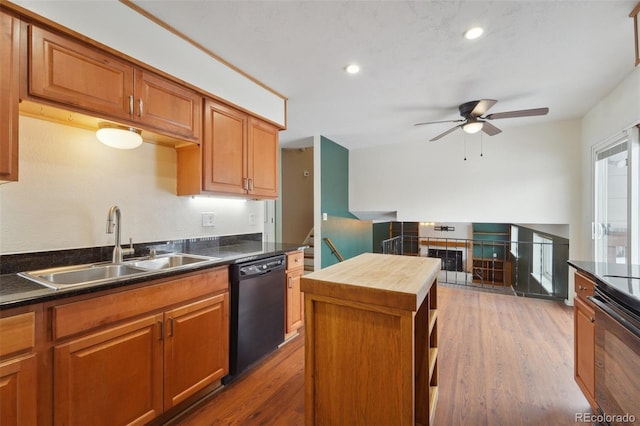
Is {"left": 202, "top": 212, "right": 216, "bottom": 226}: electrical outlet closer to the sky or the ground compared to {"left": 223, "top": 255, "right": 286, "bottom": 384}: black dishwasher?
closer to the sky

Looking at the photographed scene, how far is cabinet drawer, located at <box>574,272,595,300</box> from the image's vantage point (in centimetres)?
159

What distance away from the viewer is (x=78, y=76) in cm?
141

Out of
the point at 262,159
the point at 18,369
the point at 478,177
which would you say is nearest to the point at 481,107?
the point at 478,177

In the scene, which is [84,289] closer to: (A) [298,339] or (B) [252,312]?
(B) [252,312]

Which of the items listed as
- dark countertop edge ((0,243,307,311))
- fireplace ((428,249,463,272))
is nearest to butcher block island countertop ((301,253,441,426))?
dark countertop edge ((0,243,307,311))

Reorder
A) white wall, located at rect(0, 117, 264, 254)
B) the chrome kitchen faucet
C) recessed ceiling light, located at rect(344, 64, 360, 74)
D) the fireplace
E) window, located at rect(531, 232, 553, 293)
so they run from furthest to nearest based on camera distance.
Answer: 1. the fireplace
2. window, located at rect(531, 232, 553, 293)
3. recessed ceiling light, located at rect(344, 64, 360, 74)
4. the chrome kitchen faucet
5. white wall, located at rect(0, 117, 264, 254)

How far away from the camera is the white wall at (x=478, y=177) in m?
3.80

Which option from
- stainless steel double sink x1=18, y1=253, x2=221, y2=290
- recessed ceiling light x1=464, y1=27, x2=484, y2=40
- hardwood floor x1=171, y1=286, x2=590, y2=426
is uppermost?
recessed ceiling light x1=464, y1=27, x2=484, y2=40

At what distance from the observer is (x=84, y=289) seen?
121 cm

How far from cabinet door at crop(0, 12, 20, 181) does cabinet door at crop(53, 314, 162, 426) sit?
2.84 feet

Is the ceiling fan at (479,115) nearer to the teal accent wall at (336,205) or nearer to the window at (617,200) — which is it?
the window at (617,200)

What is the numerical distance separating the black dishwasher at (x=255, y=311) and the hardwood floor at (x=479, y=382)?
18 cm

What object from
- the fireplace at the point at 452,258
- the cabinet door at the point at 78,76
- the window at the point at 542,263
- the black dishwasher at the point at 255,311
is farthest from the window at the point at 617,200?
the fireplace at the point at 452,258

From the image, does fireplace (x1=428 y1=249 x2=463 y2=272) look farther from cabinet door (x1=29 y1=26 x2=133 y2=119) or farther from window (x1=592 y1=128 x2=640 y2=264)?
cabinet door (x1=29 y1=26 x2=133 y2=119)
